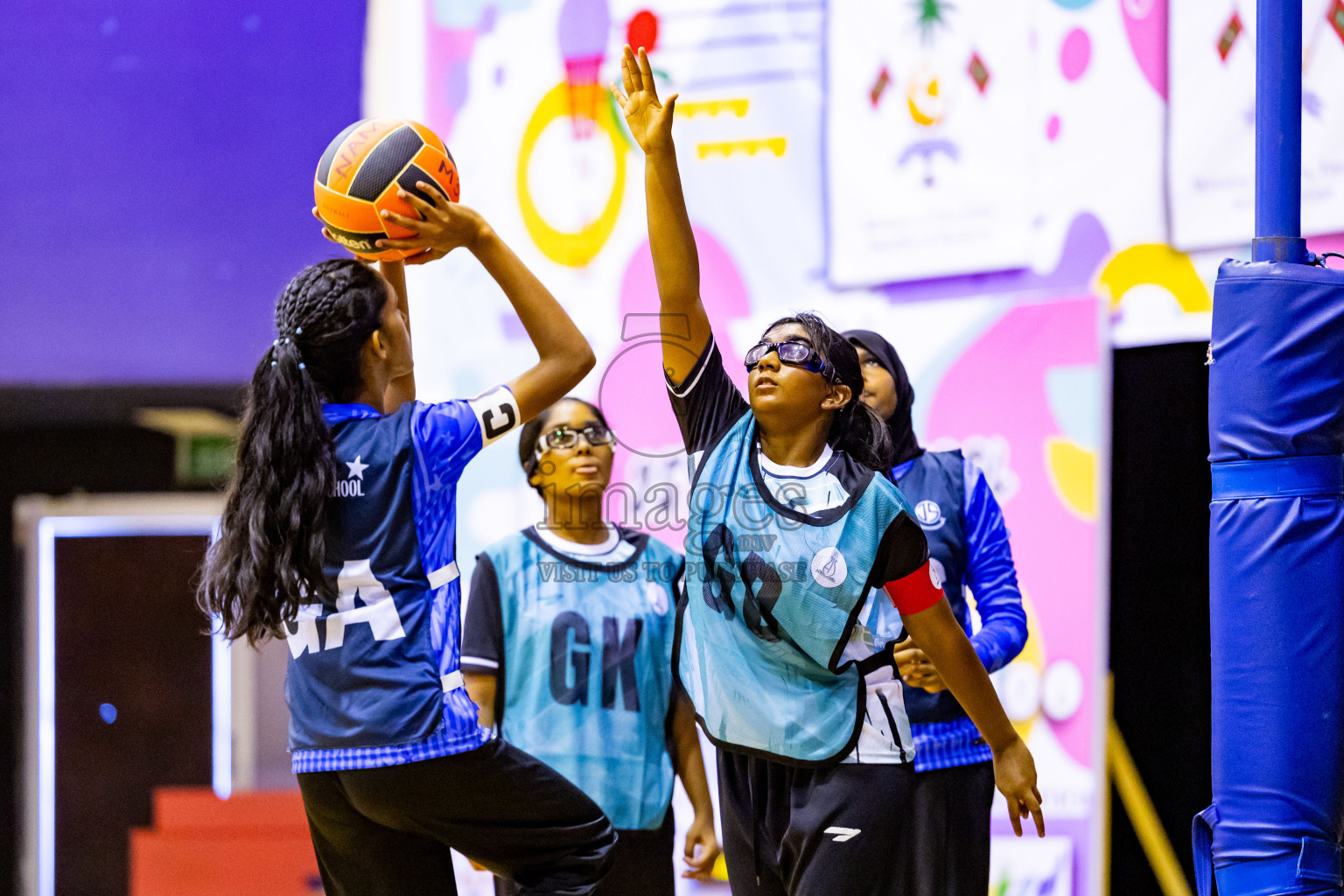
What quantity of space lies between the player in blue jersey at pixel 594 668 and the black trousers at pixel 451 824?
855mm

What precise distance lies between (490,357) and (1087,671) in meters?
2.83

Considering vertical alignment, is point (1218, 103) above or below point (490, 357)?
above

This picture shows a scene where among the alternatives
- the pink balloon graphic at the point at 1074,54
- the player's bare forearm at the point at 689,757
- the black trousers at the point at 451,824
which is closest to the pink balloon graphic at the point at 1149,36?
the pink balloon graphic at the point at 1074,54

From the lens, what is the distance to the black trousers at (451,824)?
2598mm

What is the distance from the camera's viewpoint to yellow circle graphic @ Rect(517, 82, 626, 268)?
532 centimetres

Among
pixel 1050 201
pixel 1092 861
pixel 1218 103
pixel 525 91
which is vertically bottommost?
pixel 1092 861

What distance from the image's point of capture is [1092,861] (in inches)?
170

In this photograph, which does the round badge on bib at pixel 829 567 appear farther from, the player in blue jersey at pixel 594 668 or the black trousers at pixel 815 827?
the player in blue jersey at pixel 594 668

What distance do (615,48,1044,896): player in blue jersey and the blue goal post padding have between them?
1.98ft

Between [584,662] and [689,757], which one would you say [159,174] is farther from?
[689,757]

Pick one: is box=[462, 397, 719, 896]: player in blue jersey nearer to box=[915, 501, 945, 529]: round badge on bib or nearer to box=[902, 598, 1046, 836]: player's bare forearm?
box=[915, 501, 945, 529]: round badge on bib

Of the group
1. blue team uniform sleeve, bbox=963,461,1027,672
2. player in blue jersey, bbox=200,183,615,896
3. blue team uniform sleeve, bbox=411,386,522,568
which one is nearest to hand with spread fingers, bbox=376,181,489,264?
player in blue jersey, bbox=200,183,615,896

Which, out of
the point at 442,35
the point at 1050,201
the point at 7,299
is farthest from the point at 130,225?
the point at 1050,201

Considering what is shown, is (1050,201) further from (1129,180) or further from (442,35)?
(442,35)
